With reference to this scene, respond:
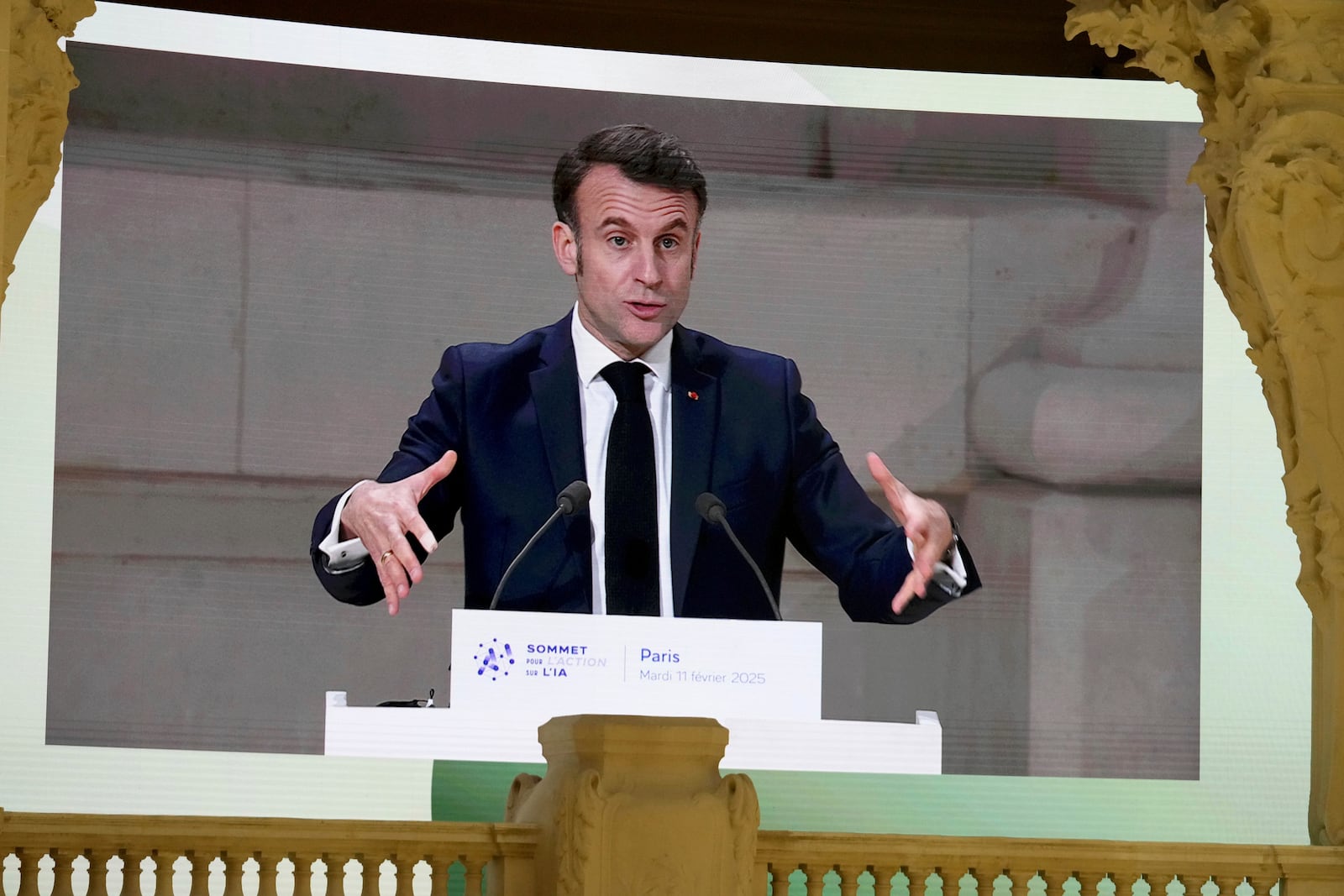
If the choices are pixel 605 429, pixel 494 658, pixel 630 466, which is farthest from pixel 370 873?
pixel 605 429

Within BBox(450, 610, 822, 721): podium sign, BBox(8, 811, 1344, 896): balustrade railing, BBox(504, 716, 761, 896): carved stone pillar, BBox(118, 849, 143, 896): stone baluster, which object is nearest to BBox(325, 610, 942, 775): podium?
BBox(450, 610, 822, 721): podium sign

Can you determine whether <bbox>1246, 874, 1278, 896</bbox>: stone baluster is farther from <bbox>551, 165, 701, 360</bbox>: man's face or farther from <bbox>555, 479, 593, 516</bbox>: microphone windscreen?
<bbox>551, 165, 701, 360</bbox>: man's face

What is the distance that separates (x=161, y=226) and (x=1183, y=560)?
5057 millimetres

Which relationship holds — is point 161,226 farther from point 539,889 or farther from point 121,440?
point 539,889

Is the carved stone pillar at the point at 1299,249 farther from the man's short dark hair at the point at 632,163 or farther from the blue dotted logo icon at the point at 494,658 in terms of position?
the blue dotted logo icon at the point at 494,658

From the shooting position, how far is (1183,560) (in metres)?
8.93

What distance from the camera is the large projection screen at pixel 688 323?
810 centimetres

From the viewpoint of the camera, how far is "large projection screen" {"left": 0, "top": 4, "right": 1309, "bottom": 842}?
810 cm

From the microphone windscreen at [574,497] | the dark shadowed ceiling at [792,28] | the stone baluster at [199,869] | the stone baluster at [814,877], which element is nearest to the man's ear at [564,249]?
the dark shadowed ceiling at [792,28]

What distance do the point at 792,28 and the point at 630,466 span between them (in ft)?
7.45

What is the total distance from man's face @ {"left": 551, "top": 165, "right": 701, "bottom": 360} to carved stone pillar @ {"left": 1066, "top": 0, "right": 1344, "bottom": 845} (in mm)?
3524

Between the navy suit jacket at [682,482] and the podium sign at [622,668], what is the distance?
12 centimetres

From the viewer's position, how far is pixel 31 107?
505 cm

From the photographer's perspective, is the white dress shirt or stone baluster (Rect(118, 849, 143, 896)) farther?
the white dress shirt
